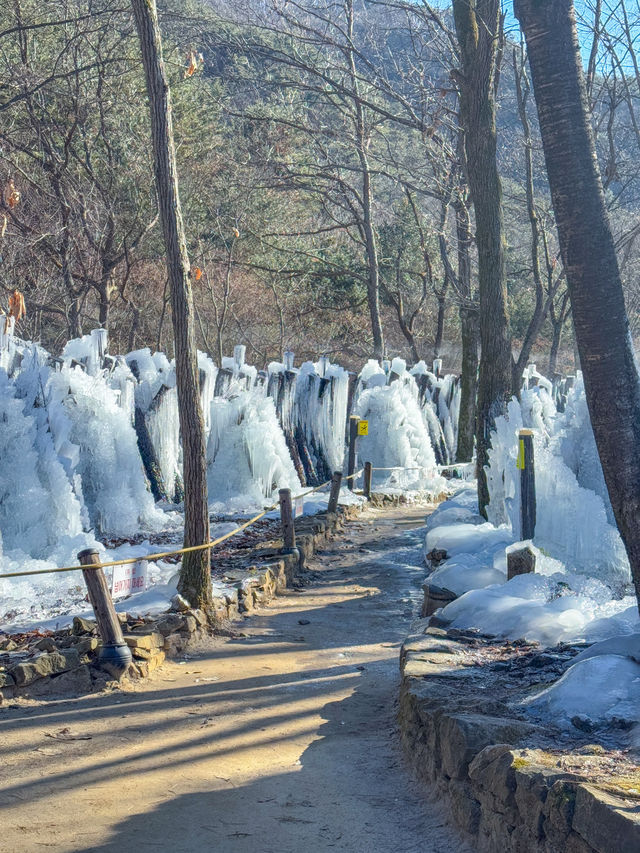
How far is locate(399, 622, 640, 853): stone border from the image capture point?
8.77 ft

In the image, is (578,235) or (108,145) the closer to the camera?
(578,235)

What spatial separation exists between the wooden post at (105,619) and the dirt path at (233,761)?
222 mm

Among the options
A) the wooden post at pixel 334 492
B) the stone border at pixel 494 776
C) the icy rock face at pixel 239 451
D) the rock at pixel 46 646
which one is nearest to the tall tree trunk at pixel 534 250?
the wooden post at pixel 334 492

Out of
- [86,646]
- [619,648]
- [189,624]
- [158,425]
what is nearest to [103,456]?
[158,425]

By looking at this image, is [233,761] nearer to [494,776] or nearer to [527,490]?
[494,776]

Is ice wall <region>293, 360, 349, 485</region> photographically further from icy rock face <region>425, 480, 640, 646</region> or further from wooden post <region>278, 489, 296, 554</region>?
icy rock face <region>425, 480, 640, 646</region>

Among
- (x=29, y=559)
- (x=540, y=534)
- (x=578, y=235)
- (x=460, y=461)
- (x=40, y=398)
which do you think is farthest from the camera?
(x=460, y=461)

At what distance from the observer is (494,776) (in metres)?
3.30

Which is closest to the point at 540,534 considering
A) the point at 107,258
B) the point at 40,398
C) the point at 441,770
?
the point at 441,770

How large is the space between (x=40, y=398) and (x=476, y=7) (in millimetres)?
7060

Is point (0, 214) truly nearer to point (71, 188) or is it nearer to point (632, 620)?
point (71, 188)

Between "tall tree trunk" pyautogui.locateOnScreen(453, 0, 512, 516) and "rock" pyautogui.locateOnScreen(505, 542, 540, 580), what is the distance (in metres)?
4.67

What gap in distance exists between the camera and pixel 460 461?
64.2 feet

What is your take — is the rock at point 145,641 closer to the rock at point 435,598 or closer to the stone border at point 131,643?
the stone border at point 131,643
